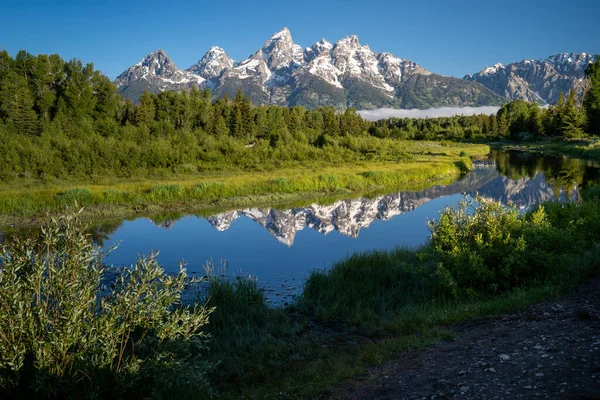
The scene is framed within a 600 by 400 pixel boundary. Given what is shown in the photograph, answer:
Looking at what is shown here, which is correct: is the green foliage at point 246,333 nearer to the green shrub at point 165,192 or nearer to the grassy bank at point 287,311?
the grassy bank at point 287,311

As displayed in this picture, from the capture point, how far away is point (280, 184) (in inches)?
1481

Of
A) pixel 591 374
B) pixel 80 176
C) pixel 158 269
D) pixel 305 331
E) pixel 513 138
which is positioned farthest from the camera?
pixel 513 138

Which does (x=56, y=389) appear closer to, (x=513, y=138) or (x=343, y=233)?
(x=343, y=233)

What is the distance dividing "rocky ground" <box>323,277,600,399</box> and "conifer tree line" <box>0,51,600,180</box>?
130 ft

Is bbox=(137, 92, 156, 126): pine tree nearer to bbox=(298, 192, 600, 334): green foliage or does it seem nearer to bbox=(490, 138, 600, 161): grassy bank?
bbox=(298, 192, 600, 334): green foliage

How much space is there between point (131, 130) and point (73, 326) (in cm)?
5456

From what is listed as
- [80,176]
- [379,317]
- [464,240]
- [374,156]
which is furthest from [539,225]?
[374,156]

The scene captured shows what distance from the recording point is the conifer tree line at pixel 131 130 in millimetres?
42438

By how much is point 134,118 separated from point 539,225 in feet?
208

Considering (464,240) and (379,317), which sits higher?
(464,240)

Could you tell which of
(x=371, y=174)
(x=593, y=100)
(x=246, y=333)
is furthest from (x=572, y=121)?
(x=246, y=333)

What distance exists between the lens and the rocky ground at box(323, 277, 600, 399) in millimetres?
5660

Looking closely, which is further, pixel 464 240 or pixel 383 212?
pixel 383 212

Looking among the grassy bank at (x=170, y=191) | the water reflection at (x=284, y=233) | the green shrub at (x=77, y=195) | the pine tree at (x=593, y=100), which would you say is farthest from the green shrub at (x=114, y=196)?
the pine tree at (x=593, y=100)
